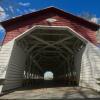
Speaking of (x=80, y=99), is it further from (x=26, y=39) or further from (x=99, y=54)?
(x=26, y=39)

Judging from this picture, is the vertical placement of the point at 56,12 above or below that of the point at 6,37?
above

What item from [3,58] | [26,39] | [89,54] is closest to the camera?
[3,58]

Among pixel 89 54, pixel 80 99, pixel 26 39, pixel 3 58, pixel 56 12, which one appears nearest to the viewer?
pixel 80 99

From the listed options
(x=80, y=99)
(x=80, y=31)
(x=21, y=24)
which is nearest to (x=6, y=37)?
(x=21, y=24)

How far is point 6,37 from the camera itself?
1697 cm

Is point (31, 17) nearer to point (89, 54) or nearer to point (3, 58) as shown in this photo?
point (3, 58)

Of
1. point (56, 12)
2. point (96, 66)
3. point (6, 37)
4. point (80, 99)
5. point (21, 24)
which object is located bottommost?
point (80, 99)

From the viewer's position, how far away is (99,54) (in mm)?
16703

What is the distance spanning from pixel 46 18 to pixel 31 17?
3.98ft

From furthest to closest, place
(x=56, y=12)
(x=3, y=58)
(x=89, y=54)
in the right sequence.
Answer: (x=56, y=12) < (x=89, y=54) < (x=3, y=58)

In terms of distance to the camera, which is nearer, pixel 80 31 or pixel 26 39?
pixel 80 31

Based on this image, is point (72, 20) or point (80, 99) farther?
point (72, 20)

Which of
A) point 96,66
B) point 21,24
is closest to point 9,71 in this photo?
point 21,24

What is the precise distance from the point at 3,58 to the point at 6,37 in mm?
1964
